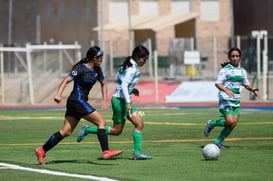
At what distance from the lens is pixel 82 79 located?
15.5 meters

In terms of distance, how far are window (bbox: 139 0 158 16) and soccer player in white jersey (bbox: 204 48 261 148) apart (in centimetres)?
4946

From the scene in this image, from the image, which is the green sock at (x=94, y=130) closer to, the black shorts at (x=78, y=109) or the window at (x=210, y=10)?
the black shorts at (x=78, y=109)

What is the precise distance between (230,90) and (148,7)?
5029cm

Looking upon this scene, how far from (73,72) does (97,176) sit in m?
2.67

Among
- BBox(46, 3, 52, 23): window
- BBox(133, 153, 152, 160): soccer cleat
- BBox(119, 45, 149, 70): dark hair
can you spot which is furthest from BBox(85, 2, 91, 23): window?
BBox(133, 153, 152, 160): soccer cleat

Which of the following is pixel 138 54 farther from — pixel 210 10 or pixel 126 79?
pixel 210 10

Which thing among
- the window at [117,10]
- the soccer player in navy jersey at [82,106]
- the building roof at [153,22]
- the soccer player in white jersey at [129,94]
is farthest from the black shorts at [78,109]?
the window at [117,10]

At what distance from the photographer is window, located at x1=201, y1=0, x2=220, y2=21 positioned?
220ft

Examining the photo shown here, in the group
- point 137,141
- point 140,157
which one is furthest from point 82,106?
point 140,157

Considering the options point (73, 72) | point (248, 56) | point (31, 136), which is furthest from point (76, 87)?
point (248, 56)

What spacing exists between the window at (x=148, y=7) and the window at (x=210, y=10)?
11.0 ft

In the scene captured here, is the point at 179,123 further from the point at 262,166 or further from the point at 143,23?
the point at 143,23

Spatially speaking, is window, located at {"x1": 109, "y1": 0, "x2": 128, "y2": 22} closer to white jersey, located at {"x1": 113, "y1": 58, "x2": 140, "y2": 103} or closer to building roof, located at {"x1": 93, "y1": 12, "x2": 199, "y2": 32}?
building roof, located at {"x1": 93, "y1": 12, "x2": 199, "y2": 32}

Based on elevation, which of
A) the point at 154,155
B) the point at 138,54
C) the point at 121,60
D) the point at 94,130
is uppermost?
the point at 138,54
